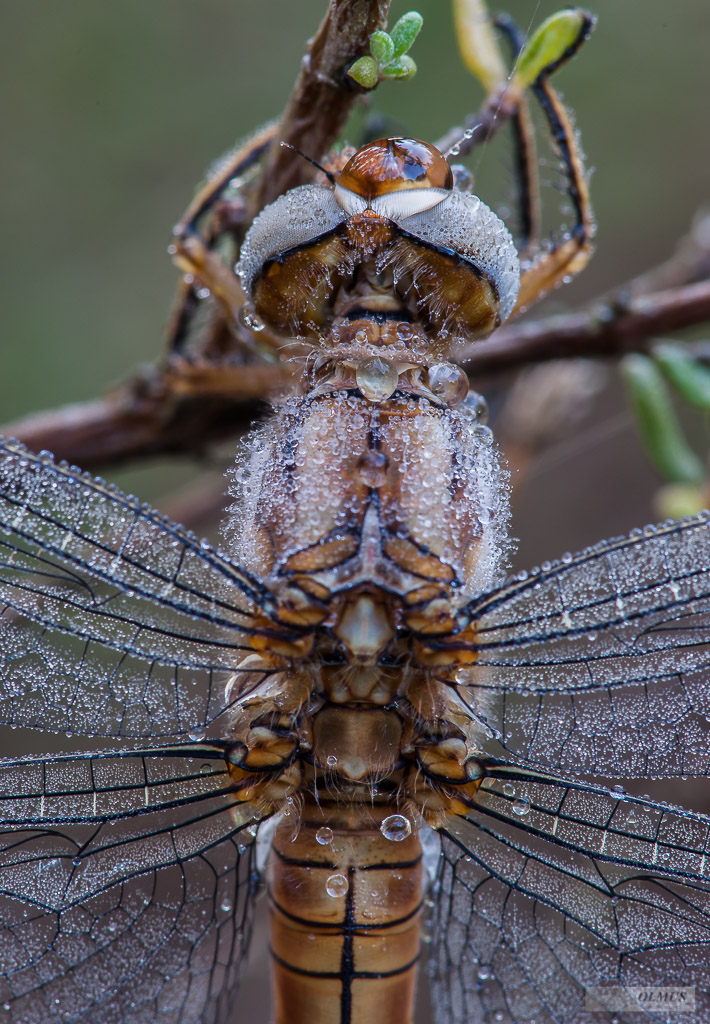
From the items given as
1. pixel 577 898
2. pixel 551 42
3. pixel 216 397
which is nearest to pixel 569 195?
pixel 551 42

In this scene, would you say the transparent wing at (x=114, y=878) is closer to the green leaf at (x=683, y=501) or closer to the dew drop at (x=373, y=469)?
the dew drop at (x=373, y=469)

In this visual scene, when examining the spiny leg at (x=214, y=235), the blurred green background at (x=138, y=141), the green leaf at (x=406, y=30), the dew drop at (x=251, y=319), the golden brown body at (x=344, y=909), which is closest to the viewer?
the green leaf at (x=406, y=30)

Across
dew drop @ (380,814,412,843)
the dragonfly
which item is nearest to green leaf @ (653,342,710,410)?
the dragonfly

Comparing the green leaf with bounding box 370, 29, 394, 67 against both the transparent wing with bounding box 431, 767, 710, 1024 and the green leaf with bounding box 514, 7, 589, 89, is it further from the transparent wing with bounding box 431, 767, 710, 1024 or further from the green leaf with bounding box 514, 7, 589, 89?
the transparent wing with bounding box 431, 767, 710, 1024

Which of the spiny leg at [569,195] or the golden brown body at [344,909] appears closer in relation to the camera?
the golden brown body at [344,909]

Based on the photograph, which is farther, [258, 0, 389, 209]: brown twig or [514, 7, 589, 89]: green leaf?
[514, 7, 589, 89]: green leaf

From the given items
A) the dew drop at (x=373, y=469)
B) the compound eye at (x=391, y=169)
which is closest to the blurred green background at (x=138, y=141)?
the compound eye at (x=391, y=169)
